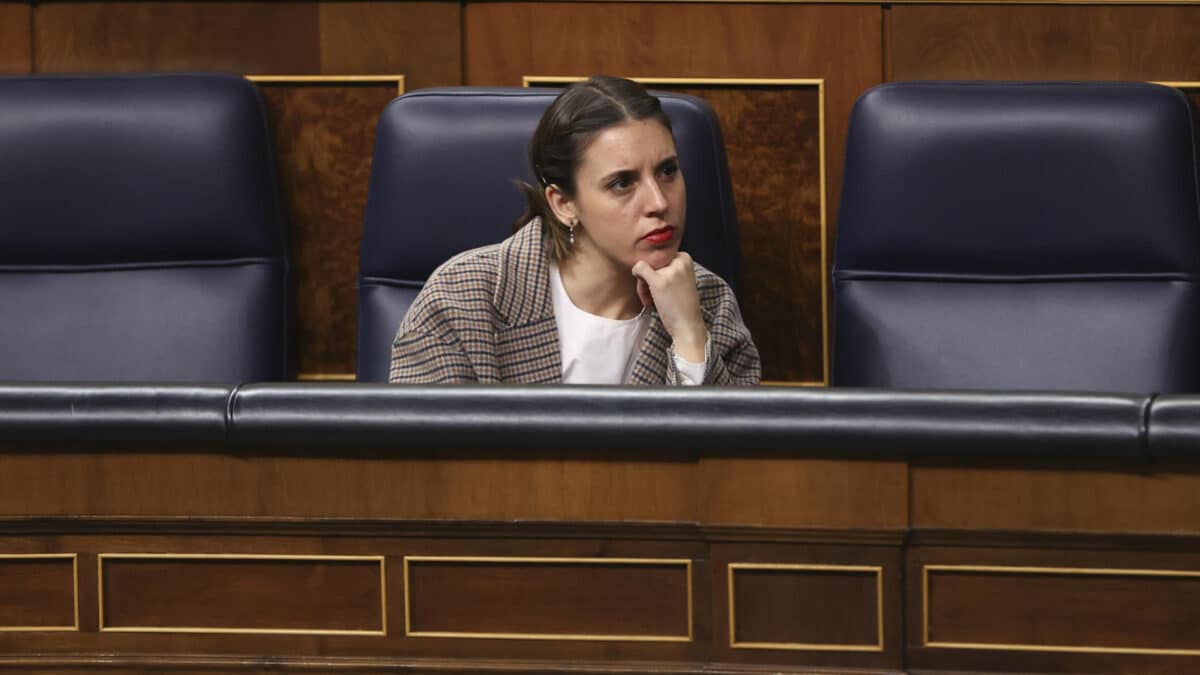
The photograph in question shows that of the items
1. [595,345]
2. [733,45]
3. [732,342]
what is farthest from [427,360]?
[733,45]

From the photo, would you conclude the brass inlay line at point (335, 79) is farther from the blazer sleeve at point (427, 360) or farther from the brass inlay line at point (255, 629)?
the brass inlay line at point (255, 629)

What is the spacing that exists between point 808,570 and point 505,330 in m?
0.45

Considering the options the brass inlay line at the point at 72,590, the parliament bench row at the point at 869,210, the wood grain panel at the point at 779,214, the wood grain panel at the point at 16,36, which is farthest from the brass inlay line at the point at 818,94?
the brass inlay line at the point at 72,590

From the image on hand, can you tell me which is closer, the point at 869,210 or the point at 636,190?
the point at 636,190

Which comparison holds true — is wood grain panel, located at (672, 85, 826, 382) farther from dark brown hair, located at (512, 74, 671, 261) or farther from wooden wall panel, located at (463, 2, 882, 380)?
dark brown hair, located at (512, 74, 671, 261)

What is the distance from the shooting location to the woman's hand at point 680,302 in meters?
1.06

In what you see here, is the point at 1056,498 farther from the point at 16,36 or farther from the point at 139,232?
the point at 16,36

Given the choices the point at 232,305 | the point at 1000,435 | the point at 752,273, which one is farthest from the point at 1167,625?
the point at 232,305

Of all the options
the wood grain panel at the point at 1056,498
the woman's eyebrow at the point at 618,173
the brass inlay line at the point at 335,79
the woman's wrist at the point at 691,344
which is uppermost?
the brass inlay line at the point at 335,79

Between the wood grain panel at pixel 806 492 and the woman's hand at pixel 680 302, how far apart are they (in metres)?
0.35

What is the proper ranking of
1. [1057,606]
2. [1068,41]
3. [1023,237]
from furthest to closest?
1. [1068,41]
2. [1023,237]
3. [1057,606]

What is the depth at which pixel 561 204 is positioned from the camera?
1117 mm

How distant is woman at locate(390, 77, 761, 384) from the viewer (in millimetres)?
1070

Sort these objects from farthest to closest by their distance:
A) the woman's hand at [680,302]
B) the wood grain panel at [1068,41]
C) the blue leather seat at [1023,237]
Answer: the wood grain panel at [1068,41] < the blue leather seat at [1023,237] < the woman's hand at [680,302]
